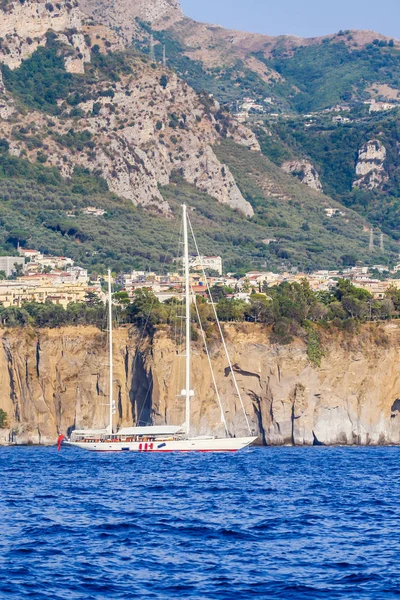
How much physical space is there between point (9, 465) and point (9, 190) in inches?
4847

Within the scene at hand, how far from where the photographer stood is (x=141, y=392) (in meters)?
95.2

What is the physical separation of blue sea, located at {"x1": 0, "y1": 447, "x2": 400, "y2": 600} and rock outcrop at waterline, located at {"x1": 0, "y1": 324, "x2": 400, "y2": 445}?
2108 centimetres

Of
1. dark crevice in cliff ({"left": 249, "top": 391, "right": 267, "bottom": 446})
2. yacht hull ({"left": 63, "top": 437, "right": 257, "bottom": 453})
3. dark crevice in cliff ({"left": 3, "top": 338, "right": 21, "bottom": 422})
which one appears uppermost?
dark crevice in cliff ({"left": 3, "top": 338, "right": 21, "bottom": 422})

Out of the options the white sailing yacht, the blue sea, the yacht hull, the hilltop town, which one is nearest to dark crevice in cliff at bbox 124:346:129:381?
the white sailing yacht

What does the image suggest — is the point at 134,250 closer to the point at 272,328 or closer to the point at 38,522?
the point at 272,328

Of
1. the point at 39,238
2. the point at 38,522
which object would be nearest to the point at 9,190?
the point at 39,238

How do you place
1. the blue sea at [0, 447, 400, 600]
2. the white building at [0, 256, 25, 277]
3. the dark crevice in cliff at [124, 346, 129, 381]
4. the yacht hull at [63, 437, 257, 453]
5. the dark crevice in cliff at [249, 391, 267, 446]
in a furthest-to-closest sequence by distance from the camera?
the white building at [0, 256, 25, 277], the dark crevice in cliff at [124, 346, 129, 381], the dark crevice in cliff at [249, 391, 267, 446], the yacht hull at [63, 437, 257, 453], the blue sea at [0, 447, 400, 600]

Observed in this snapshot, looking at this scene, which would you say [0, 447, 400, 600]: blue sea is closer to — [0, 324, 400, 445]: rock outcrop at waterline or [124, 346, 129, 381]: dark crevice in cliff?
[0, 324, 400, 445]: rock outcrop at waterline

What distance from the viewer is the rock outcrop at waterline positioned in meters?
92.0

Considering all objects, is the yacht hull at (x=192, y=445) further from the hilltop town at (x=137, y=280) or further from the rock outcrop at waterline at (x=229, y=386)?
the hilltop town at (x=137, y=280)

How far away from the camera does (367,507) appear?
170ft

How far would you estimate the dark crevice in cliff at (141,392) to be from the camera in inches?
3681

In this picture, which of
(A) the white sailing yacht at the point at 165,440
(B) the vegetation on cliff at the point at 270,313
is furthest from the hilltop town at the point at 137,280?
(A) the white sailing yacht at the point at 165,440

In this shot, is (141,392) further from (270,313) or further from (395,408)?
(395,408)
